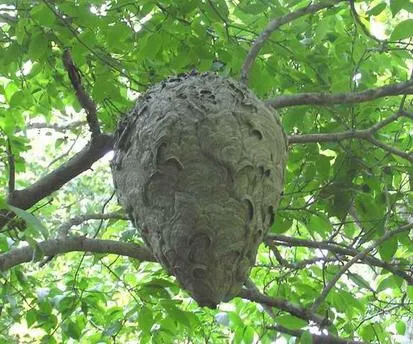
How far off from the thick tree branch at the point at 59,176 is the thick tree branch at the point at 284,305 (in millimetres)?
471

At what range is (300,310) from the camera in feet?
5.16

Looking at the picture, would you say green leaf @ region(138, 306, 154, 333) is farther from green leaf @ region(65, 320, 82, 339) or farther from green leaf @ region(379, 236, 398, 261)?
green leaf @ region(379, 236, 398, 261)

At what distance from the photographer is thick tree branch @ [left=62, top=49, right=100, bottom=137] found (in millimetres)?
1413

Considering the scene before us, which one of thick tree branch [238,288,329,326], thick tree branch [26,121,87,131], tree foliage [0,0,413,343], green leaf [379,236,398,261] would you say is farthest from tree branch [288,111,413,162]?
thick tree branch [26,121,87,131]

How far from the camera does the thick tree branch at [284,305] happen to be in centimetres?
155

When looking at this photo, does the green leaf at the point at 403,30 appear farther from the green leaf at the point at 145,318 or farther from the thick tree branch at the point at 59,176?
the green leaf at the point at 145,318

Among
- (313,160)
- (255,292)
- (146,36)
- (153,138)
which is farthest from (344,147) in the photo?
(153,138)

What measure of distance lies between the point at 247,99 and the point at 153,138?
220 millimetres

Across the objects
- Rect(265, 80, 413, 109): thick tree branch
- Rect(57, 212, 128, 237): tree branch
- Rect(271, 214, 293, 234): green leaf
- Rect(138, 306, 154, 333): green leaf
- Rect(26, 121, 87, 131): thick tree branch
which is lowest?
Rect(138, 306, 154, 333): green leaf

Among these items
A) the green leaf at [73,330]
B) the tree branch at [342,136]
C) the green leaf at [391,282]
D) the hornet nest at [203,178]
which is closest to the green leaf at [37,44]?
the hornet nest at [203,178]

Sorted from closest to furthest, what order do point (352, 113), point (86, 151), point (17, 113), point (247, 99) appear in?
point (247, 99), point (86, 151), point (352, 113), point (17, 113)

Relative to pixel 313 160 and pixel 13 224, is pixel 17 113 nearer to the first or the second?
pixel 13 224

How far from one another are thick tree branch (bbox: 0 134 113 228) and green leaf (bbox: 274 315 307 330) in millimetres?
557

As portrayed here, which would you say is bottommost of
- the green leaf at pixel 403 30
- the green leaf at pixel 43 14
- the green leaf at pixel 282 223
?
the green leaf at pixel 282 223
